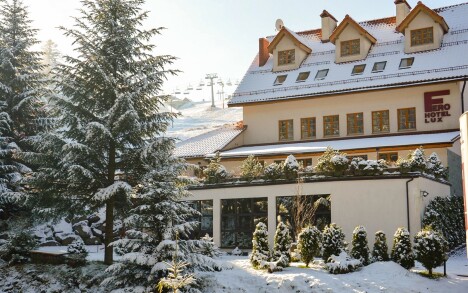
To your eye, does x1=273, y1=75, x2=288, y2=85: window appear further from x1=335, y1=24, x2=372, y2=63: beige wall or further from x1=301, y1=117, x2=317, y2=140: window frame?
x1=335, y1=24, x2=372, y2=63: beige wall

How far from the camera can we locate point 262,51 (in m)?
39.6

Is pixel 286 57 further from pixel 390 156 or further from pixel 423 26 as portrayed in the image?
pixel 390 156

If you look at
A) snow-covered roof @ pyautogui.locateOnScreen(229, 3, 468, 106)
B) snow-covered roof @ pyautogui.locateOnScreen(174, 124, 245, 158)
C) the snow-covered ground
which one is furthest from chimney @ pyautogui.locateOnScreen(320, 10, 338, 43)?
the snow-covered ground

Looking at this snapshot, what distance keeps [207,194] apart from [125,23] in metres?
9.70

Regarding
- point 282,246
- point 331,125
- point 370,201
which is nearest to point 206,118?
point 331,125

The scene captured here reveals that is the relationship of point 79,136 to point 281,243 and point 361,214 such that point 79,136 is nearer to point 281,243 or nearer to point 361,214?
point 281,243

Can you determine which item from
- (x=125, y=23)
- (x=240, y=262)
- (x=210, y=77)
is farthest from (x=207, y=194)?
(x=210, y=77)

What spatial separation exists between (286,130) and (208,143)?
5344 millimetres

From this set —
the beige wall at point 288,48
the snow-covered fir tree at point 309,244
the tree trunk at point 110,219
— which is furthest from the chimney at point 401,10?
the tree trunk at point 110,219

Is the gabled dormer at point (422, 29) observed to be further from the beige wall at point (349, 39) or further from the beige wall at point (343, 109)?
the beige wall at point (343, 109)

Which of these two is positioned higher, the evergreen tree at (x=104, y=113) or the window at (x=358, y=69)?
the window at (x=358, y=69)

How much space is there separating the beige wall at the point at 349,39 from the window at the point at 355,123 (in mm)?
4135

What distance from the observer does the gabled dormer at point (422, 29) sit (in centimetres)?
3258

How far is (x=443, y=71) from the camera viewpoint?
100 feet
